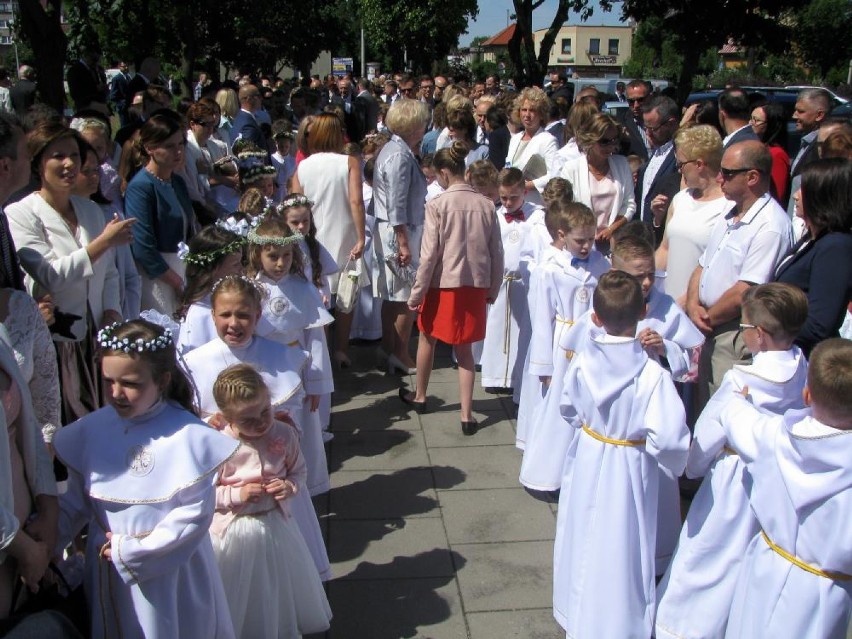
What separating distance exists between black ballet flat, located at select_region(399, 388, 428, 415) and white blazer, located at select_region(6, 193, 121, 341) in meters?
2.50

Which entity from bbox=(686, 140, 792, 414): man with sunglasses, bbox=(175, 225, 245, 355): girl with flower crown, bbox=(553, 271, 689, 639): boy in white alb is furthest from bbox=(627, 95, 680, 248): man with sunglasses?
bbox=(175, 225, 245, 355): girl with flower crown

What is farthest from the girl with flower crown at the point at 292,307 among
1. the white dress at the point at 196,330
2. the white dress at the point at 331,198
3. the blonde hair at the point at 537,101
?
the blonde hair at the point at 537,101

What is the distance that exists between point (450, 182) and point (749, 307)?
2773 millimetres

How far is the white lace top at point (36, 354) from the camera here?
9.60ft

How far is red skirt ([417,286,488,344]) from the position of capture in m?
5.62

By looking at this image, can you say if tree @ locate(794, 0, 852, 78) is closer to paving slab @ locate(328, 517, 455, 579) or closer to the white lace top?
paving slab @ locate(328, 517, 455, 579)

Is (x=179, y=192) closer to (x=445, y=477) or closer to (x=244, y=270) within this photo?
(x=244, y=270)

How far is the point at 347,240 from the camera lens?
21.2 ft

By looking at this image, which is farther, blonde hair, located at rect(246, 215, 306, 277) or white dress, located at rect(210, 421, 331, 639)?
blonde hair, located at rect(246, 215, 306, 277)

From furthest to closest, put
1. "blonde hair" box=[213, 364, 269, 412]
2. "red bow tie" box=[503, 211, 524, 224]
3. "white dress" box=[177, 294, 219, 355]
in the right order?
"red bow tie" box=[503, 211, 524, 224] < "white dress" box=[177, 294, 219, 355] < "blonde hair" box=[213, 364, 269, 412]

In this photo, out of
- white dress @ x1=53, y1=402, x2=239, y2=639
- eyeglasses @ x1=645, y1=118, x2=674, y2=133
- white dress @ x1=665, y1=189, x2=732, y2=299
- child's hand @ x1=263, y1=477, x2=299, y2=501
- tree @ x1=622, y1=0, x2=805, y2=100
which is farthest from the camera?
tree @ x1=622, y1=0, x2=805, y2=100

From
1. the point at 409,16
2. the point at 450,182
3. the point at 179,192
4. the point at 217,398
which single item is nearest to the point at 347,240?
the point at 450,182

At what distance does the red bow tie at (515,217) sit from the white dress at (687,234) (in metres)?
1.48

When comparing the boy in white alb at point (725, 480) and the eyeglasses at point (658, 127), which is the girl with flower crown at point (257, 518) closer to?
the boy in white alb at point (725, 480)
